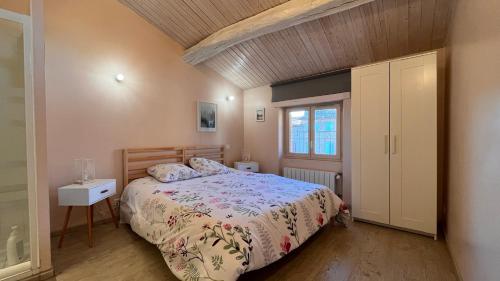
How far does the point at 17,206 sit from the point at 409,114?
13.4ft

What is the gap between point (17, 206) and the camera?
1.94 metres

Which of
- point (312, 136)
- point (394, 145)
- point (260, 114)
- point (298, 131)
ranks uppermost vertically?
point (260, 114)

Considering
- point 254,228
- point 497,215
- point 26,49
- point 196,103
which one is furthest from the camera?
point 196,103

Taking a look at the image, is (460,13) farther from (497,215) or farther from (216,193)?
(216,193)

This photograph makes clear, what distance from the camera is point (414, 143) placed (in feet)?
8.62

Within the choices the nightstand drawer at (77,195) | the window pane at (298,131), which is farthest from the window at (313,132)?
the nightstand drawer at (77,195)

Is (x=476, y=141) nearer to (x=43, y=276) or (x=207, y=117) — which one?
(x=43, y=276)

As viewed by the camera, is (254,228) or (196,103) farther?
(196,103)

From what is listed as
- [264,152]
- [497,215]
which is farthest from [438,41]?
[264,152]

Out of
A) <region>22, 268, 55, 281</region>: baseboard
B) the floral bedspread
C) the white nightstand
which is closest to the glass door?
<region>22, 268, 55, 281</region>: baseboard

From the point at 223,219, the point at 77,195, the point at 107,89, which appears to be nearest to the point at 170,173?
the point at 77,195

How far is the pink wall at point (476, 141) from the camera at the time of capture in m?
1.18

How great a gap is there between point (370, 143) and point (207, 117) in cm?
281

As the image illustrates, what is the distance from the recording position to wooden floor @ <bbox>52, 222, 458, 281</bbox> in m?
1.90
